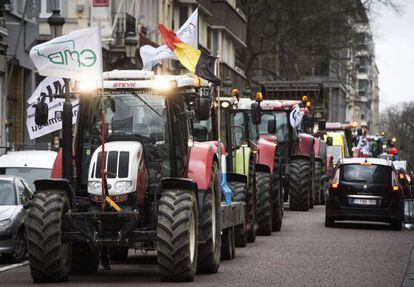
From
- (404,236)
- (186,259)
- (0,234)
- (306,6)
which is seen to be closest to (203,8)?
(306,6)

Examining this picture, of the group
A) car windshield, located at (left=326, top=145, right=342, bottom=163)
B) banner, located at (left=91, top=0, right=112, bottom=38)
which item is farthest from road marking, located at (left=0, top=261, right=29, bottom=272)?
car windshield, located at (left=326, top=145, right=342, bottom=163)

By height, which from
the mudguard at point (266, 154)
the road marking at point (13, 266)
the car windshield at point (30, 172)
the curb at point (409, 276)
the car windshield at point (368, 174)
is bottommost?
the road marking at point (13, 266)

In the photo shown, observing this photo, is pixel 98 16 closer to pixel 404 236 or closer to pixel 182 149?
pixel 404 236

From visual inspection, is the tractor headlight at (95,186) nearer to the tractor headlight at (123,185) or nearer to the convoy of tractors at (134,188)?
the convoy of tractors at (134,188)

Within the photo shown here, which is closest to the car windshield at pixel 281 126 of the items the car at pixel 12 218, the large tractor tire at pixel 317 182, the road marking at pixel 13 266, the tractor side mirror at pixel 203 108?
the large tractor tire at pixel 317 182

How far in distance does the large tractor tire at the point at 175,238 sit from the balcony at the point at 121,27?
2816cm

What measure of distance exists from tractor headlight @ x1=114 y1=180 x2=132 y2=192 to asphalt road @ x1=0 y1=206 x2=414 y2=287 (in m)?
1.15

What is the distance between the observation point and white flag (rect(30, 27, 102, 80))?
18.8 m

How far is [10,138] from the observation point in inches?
1596

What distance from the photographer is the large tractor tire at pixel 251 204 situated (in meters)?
26.4

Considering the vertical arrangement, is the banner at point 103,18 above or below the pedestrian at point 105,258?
above

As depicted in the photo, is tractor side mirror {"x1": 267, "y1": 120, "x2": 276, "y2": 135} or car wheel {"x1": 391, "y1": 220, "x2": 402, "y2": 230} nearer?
car wheel {"x1": 391, "y1": 220, "x2": 402, "y2": 230}

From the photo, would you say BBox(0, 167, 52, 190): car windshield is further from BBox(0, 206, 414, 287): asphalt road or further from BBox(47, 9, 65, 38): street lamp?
BBox(0, 206, 414, 287): asphalt road

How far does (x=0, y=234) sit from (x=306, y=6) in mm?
56477
